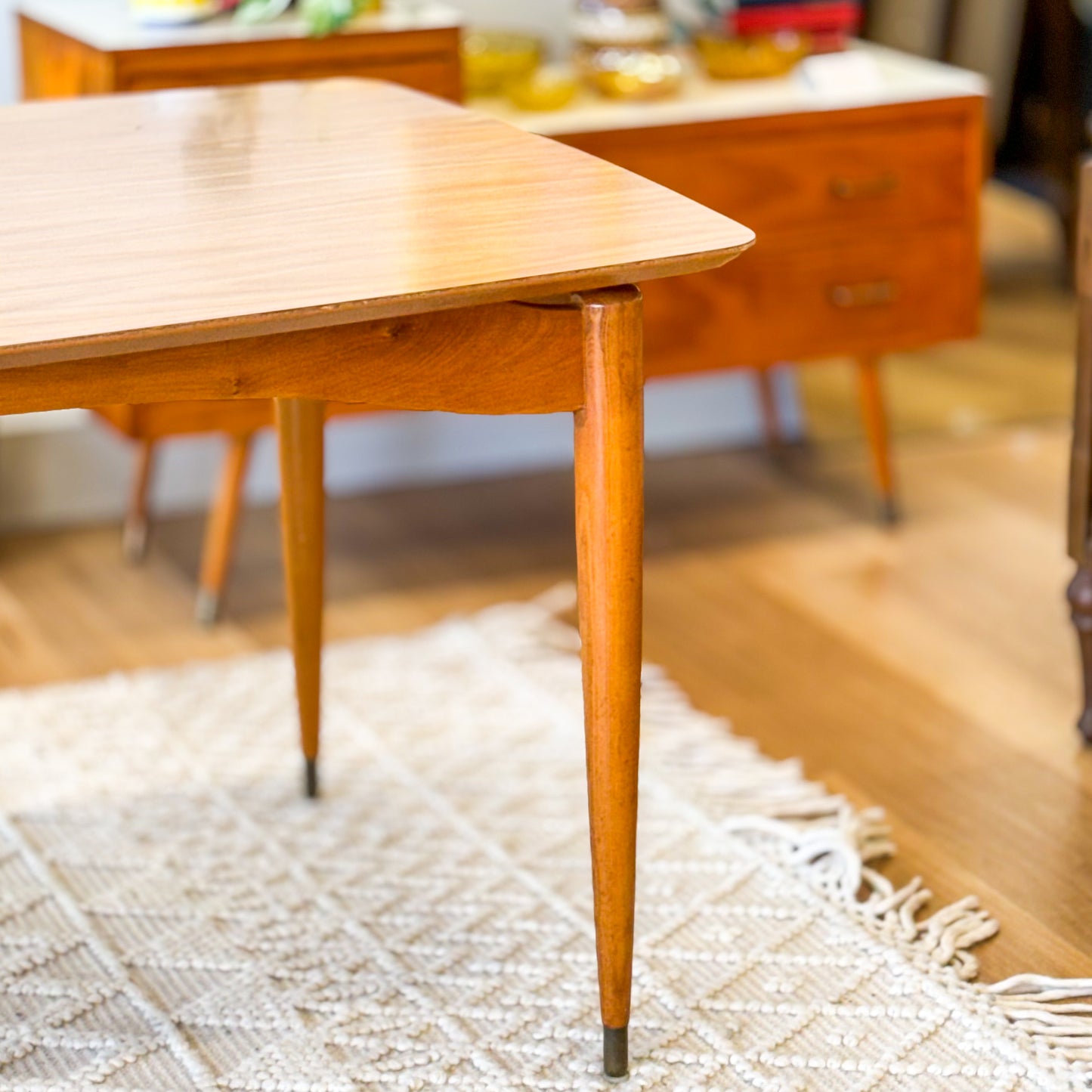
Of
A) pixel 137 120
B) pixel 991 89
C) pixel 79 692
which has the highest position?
pixel 137 120

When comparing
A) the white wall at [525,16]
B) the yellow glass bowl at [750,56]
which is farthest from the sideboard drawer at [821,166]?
the white wall at [525,16]

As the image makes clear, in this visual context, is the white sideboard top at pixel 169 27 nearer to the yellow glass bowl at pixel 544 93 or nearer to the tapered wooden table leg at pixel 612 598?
the yellow glass bowl at pixel 544 93

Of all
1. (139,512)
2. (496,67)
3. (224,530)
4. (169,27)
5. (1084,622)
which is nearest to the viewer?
(1084,622)

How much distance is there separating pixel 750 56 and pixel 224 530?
0.92 meters

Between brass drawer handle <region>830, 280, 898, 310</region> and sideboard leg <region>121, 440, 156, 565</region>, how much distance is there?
0.92m

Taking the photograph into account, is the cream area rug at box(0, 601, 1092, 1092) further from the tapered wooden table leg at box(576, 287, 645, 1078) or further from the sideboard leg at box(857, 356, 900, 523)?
the sideboard leg at box(857, 356, 900, 523)

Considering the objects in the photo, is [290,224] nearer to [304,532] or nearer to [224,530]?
[304,532]

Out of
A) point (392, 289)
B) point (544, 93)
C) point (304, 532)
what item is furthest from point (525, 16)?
point (392, 289)

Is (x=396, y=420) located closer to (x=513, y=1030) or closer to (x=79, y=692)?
(x=79, y=692)

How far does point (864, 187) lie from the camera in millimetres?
2127

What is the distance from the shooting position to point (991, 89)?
3.73 metres

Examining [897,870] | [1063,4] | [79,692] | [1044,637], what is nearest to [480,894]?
[897,870]

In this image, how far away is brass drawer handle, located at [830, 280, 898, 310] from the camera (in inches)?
85.1

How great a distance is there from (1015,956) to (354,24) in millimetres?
1249
